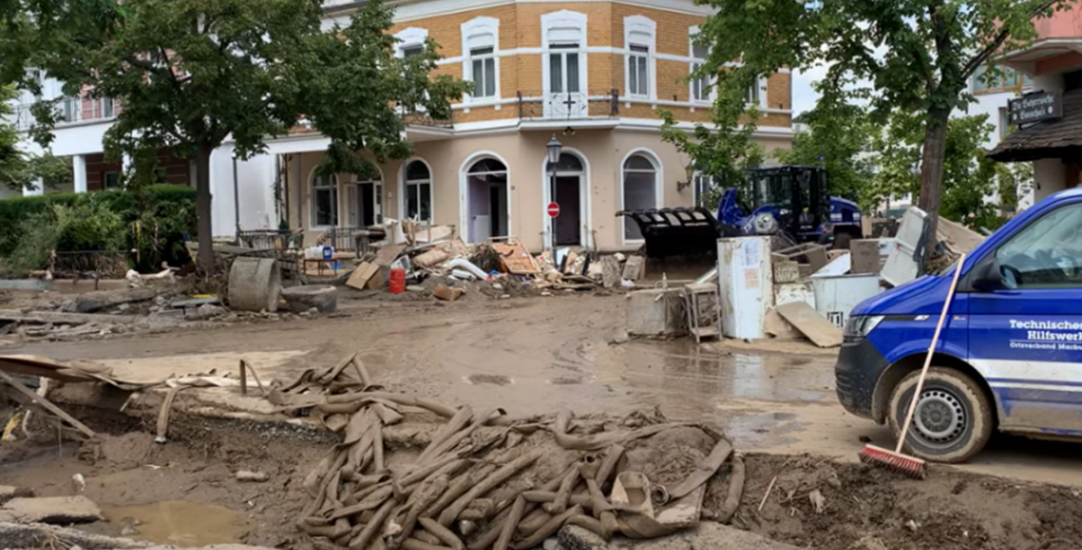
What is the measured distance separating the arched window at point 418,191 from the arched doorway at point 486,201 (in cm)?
142

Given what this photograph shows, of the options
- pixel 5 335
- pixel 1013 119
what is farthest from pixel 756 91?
pixel 5 335

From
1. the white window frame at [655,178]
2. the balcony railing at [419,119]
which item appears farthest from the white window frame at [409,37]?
the white window frame at [655,178]

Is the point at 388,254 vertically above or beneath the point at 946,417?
above

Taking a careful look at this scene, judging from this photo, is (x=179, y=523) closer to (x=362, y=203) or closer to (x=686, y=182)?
(x=686, y=182)

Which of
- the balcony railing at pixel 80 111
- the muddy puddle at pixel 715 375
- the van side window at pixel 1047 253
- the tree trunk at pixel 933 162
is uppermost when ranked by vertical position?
the balcony railing at pixel 80 111

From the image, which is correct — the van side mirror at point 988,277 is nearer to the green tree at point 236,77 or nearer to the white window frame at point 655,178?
the green tree at point 236,77

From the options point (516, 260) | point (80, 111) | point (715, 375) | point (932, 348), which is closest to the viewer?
point (932, 348)

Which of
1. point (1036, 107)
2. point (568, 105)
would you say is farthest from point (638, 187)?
point (1036, 107)

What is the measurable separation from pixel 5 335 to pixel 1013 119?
61.2 feet

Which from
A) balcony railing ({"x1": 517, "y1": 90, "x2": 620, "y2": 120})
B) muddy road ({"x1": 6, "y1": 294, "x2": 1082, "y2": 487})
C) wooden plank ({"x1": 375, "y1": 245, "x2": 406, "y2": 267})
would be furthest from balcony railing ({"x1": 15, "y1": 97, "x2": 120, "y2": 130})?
muddy road ({"x1": 6, "y1": 294, "x2": 1082, "y2": 487})

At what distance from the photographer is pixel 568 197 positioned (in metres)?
30.5

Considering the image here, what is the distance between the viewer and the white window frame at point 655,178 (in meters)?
29.9

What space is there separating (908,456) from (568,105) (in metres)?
23.6

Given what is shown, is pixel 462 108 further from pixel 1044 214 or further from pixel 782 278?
pixel 1044 214
